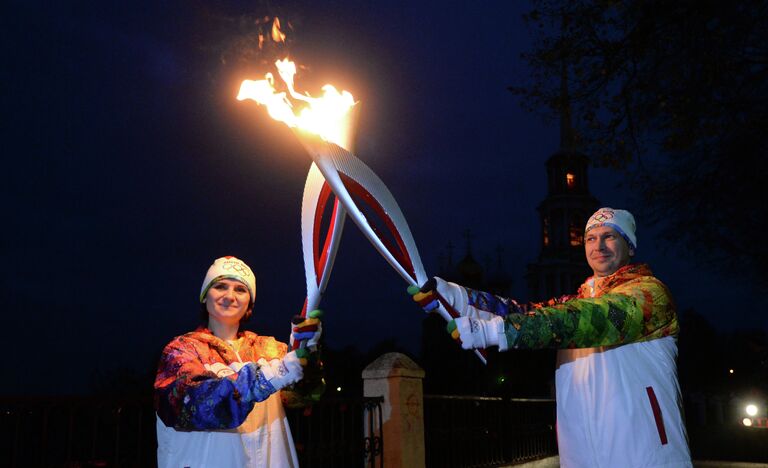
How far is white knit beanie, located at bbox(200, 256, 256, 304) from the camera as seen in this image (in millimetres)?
3918

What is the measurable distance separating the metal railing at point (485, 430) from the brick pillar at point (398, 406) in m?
0.89

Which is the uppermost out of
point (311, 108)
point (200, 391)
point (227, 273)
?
point (311, 108)

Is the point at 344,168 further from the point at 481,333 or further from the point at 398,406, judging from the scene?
the point at 398,406

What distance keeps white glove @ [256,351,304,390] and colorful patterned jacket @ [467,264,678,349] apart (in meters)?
1.06

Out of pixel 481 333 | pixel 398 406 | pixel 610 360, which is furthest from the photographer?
pixel 398 406

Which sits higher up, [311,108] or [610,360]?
[311,108]

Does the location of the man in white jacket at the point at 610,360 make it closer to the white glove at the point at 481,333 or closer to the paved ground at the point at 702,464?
the white glove at the point at 481,333

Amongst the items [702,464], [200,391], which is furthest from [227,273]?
[702,464]

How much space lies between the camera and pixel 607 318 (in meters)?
3.01

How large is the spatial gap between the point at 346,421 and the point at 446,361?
42.1 metres

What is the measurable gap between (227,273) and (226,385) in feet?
Answer: 3.00

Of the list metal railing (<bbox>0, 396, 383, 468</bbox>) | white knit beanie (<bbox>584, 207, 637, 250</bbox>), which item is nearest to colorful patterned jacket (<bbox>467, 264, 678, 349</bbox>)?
white knit beanie (<bbox>584, 207, 637, 250</bbox>)

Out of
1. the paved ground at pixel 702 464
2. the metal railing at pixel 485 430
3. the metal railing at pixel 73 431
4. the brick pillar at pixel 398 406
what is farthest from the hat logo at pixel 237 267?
the paved ground at pixel 702 464

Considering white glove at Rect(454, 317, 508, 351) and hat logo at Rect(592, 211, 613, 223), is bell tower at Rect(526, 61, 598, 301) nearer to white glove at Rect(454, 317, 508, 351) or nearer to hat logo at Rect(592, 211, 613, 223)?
hat logo at Rect(592, 211, 613, 223)
